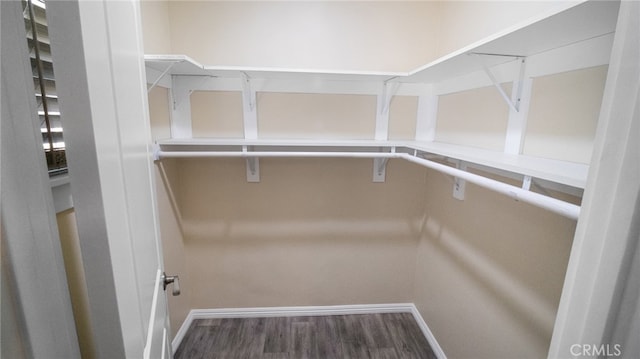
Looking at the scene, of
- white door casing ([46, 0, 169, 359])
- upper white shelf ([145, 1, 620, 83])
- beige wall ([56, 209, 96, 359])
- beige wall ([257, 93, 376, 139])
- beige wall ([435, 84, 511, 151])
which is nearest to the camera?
white door casing ([46, 0, 169, 359])

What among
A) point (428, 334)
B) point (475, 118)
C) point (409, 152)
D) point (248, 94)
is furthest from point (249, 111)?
point (428, 334)

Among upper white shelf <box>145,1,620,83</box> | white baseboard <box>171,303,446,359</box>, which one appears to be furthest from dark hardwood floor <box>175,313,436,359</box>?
upper white shelf <box>145,1,620,83</box>

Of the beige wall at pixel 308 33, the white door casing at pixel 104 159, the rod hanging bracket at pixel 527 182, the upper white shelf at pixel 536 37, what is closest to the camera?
the white door casing at pixel 104 159

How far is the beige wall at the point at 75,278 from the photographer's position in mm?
520

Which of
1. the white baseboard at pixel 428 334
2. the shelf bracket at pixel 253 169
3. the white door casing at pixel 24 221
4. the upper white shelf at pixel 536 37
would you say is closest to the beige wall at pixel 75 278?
the white door casing at pixel 24 221

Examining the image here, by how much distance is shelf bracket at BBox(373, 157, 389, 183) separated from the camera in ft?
6.31

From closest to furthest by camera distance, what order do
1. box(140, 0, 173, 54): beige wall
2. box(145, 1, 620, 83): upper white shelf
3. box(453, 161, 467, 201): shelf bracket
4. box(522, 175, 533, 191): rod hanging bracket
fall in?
1. box(145, 1, 620, 83): upper white shelf
2. box(522, 175, 533, 191): rod hanging bracket
3. box(140, 0, 173, 54): beige wall
4. box(453, 161, 467, 201): shelf bracket

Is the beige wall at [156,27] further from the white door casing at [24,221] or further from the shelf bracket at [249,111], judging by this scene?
the white door casing at [24,221]

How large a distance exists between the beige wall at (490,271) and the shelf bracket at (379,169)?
1.15 feet

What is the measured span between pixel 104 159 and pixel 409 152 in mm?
1666

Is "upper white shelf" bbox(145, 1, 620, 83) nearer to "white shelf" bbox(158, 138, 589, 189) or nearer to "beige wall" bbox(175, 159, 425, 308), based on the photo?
"white shelf" bbox(158, 138, 589, 189)

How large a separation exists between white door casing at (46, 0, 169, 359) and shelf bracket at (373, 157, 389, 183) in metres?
1.59

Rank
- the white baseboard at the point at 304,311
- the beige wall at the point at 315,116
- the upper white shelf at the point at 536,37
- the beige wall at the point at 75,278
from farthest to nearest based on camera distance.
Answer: the white baseboard at the point at 304,311 → the beige wall at the point at 315,116 → the upper white shelf at the point at 536,37 → the beige wall at the point at 75,278

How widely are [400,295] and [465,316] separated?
719 mm
